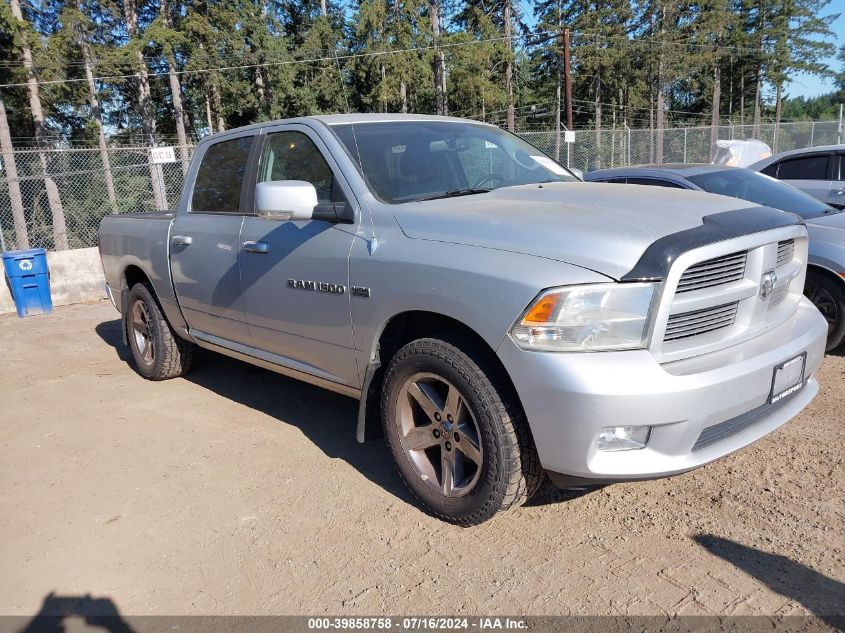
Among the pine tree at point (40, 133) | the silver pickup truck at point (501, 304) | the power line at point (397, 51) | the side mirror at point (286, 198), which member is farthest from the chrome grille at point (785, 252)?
the power line at point (397, 51)

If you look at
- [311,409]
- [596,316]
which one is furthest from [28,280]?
[596,316]

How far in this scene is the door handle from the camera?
3863mm

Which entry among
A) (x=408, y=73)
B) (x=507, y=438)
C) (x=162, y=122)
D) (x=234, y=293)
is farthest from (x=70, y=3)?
(x=507, y=438)

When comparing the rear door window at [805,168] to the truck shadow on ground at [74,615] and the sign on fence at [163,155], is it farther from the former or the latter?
the sign on fence at [163,155]

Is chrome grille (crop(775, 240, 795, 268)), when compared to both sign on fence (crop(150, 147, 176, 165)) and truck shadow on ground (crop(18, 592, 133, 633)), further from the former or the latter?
sign on fence (crop(150, 147, 176, 165))

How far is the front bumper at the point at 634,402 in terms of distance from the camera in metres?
2.41

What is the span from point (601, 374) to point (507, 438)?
0.51 m

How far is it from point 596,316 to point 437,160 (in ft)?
5.62

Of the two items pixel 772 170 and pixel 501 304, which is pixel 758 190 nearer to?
pixel 772 170

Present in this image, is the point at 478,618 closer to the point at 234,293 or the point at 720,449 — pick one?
the point at 720,449

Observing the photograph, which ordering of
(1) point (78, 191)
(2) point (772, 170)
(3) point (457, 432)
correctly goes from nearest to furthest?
(3) point (457, 432)
(2) point (772, 170)
(1) point (78, 191)

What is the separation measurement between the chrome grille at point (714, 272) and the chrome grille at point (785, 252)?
37cm

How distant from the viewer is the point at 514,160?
4152mm

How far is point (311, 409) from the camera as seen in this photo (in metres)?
4.85
